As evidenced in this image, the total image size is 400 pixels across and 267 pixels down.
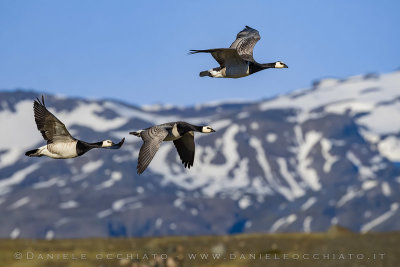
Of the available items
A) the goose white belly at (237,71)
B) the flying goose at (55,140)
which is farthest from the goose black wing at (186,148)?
the flying goose at (55,140)

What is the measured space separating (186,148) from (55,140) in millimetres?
4574

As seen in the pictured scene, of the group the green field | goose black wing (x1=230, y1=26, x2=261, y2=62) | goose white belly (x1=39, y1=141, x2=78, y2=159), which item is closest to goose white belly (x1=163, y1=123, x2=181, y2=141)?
goose white belly (x1=39, y1=141, x2=78, y2=159)

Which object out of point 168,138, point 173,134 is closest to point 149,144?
point 168,138

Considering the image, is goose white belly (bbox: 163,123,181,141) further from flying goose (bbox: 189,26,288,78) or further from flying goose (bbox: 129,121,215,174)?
flying goose (bbox: 189,26,288,78)

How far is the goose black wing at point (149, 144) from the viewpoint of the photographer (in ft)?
84.4

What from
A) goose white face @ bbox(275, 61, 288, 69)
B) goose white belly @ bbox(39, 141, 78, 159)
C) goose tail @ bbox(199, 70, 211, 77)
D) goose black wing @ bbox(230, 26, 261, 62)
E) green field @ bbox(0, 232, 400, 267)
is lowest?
green field @ bbox(0, 232, 400, 267)

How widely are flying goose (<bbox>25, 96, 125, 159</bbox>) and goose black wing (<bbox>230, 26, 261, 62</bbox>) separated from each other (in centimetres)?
839

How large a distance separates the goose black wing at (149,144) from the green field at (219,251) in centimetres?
1238

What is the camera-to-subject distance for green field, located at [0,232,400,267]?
129 ft

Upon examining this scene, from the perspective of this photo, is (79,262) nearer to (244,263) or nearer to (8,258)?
(8,258)

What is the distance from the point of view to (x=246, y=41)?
3644cm

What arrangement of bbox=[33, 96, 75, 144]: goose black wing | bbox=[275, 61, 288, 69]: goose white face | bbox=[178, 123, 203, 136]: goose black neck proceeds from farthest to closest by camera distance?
bbox=[275, 61, 288, 69]: goose white face
bbox=[178, 123, 203, 136]: goose black neck
bbox=[33, 96, 75, 144]: goose black wing

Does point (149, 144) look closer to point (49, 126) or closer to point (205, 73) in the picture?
point (49, 126)

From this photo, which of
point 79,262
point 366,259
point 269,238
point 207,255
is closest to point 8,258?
point 79,262
